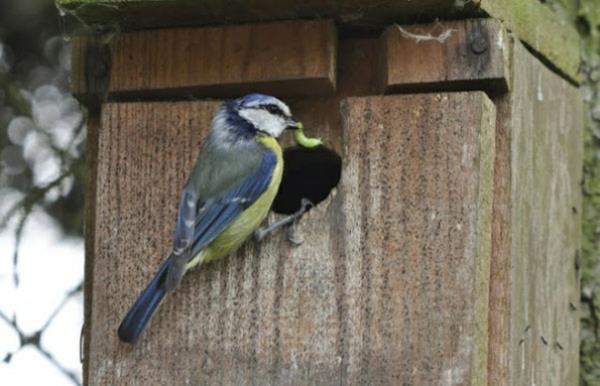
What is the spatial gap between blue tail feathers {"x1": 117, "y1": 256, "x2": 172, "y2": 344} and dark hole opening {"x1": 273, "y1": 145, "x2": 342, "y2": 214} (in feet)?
1.94

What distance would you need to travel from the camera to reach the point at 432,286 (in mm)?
3154

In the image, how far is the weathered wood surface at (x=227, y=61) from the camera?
133 inches

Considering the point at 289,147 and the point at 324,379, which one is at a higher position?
the point at 289,147

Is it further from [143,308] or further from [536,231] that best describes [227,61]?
[536,231]

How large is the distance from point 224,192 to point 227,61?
29 cm

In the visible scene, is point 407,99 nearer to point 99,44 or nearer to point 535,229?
point 535,229

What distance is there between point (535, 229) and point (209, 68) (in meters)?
0.80

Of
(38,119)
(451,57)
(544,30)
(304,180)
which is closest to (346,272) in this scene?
(451,57)

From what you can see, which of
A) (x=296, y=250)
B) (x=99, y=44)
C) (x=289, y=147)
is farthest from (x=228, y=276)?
(x=99, y=44)

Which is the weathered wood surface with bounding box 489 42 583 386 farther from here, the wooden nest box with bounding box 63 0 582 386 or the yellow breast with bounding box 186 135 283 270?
the yellow breast with bounding box 186 135 283 270

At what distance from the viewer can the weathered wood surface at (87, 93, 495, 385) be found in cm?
314

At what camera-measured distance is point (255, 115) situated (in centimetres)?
337

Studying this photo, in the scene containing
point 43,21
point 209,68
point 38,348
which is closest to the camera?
point 209,68

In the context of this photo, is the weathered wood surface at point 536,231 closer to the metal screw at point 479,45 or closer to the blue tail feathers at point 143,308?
the metal screw at point 479,45
